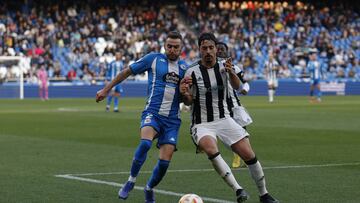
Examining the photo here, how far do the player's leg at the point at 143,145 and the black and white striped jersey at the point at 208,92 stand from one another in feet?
1.62

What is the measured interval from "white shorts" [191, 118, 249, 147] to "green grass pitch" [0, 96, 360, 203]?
767 millimetres

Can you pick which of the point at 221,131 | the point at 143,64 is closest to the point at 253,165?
the point at 221,131

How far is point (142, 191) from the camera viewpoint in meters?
11.5

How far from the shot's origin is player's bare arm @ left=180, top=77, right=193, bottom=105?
1032 centimetres

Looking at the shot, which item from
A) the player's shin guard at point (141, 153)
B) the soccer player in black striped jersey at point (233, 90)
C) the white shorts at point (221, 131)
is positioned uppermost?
the soccer player in black striped jersey at point (233, 90)

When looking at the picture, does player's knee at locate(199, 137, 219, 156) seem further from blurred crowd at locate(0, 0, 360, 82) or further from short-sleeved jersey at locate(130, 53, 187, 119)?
blurred crowd at locate(0, 0, 360, 82)

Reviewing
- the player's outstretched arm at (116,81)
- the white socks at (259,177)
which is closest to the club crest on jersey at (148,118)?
the player's outstretched arm at (116,81)

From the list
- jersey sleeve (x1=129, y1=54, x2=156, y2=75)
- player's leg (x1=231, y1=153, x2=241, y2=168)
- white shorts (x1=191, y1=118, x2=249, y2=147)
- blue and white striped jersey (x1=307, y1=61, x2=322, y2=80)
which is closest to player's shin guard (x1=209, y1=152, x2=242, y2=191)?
white shorts (x1=191, y1=118, x2=249, y2=147)

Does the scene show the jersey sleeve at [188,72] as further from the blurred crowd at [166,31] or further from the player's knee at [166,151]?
the blurred crowd at [166,31]

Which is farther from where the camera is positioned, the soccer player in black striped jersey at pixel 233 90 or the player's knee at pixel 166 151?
the soccer player in black striped jersey at pixel 233 90

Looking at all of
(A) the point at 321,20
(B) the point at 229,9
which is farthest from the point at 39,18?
(A) the point at 321,20

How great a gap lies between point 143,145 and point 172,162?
15.2 feet

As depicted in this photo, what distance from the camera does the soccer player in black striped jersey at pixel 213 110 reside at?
10.4 meters

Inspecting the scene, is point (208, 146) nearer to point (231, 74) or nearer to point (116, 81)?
point (231, 74)
